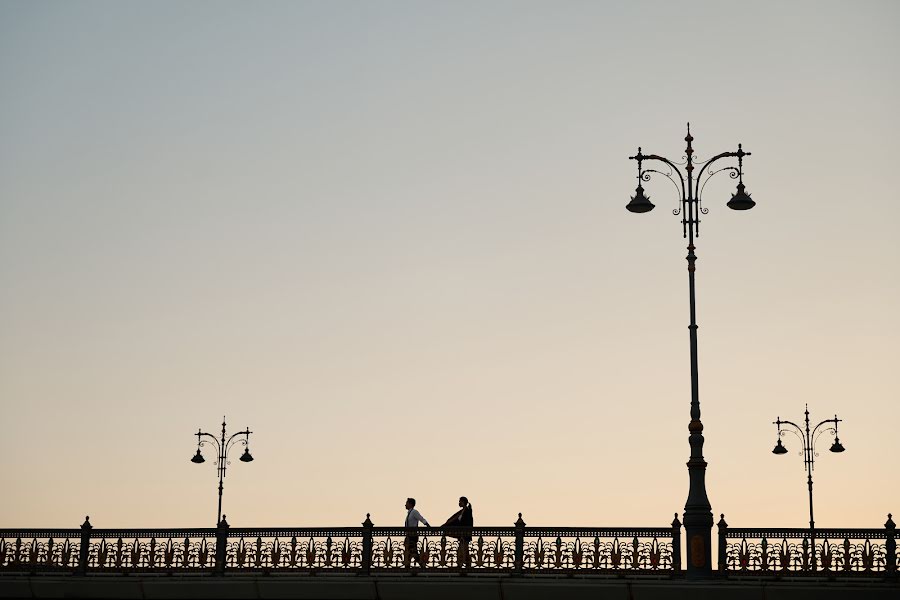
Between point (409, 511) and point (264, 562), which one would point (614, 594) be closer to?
point (409, 511)

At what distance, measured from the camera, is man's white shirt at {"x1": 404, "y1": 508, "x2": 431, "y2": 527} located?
104ft

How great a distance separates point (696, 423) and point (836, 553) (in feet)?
12.2

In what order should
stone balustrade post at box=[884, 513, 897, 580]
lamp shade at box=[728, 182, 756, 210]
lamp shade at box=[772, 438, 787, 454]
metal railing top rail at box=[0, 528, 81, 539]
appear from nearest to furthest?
1. stone balustrade post at box=[884, 513, 897, 580]
2. lamp shade at box=[728, 182, 756, 210]
3. metal railing top rail at box=[0, 528, 81, 539]
4. lamp shade at box=[772, 438, 787, 454]

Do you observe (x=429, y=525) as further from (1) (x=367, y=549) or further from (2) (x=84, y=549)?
(2) (x=84, y=549)

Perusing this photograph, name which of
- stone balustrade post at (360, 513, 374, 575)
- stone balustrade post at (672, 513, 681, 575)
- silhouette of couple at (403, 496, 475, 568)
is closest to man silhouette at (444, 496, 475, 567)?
silhouette of couple at (403, 496, 475, 568)

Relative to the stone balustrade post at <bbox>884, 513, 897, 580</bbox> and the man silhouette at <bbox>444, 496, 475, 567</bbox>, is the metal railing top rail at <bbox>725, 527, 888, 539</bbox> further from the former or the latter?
the man silhouette at <bbox>444, 496, 475, 567</bbox>

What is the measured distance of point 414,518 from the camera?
31.9 metres

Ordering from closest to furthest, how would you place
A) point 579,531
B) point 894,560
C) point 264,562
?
point 894,560 < point 579,531 < point 264,562

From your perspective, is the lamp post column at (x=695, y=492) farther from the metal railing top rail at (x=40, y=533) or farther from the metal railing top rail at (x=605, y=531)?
the metal railing top rail at (x=40, y=533)

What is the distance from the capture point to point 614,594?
27.8 metres

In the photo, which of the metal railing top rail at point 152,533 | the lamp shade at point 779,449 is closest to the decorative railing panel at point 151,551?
the metal railing top rail at point 152,533

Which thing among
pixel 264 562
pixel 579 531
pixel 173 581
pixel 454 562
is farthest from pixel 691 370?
pixel 173 581

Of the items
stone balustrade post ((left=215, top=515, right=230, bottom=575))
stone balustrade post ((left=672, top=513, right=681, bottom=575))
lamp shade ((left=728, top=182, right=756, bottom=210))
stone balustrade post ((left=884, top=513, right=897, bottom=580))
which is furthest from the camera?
stone balustrade post ((left=215, top=515, right=230, bottom=575))

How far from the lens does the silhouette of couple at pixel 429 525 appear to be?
29.9 meters
